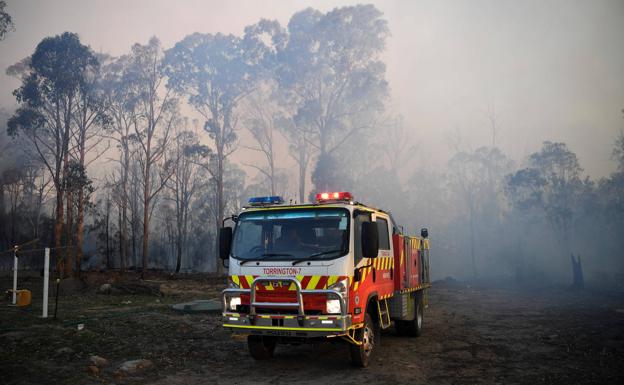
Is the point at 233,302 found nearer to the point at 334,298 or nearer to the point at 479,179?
the point at 334,298

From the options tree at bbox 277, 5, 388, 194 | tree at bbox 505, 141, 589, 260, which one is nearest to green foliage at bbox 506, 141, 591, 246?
tree at bbox 505, 141, 589, 260

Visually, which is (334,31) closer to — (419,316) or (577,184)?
(419,316)

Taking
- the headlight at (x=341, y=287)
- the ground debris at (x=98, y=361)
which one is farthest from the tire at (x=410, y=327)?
the ground debris at (x=98, y=361)

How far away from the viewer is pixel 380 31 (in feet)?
127

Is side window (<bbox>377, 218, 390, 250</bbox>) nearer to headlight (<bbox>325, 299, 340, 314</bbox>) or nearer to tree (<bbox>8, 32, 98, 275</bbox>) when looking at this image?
headlight (<bbox>325, 299, 340, 314</bbox>)

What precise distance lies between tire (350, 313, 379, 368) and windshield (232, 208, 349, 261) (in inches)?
61.7

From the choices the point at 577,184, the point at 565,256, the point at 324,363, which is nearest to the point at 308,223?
the point at 324,363

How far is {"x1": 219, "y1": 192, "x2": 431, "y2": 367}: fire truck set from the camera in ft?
24.7

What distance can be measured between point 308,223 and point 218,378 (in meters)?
3.05

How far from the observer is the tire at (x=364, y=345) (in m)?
8.18

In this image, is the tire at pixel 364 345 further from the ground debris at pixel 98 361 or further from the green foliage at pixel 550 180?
the green foliage at pixel 550 180

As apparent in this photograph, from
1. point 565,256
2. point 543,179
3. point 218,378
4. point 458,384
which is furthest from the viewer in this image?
point 565,256

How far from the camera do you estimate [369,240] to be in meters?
7.74

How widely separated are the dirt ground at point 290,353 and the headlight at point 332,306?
1228 millimetres
